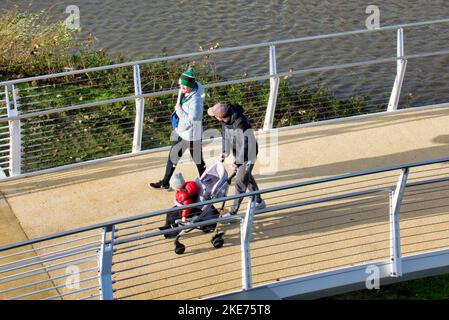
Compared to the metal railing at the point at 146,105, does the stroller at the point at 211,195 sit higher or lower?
lower

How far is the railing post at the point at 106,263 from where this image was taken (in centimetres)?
844

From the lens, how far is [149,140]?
15.0 m

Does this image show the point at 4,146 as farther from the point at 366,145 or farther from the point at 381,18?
the point at 381,18

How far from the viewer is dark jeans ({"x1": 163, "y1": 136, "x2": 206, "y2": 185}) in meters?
11.1

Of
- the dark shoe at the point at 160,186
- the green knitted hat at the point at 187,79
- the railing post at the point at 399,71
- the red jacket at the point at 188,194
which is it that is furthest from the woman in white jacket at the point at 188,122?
the railing post at the point at 399,71

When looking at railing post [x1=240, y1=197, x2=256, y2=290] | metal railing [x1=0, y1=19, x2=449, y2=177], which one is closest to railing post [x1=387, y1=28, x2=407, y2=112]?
metal railing [x1=0, y1=19, x2=449, y2=177]

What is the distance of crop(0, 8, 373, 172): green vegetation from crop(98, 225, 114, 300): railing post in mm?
4880

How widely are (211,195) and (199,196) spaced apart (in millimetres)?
235

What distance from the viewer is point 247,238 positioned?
8.91 metres

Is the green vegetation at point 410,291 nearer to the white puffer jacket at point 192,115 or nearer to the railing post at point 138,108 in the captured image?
the white puffer jacket at point 192,115

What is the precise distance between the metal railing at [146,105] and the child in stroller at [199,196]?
2.01 meters

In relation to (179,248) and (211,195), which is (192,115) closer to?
(211,195)

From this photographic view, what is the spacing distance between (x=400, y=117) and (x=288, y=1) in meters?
10.7

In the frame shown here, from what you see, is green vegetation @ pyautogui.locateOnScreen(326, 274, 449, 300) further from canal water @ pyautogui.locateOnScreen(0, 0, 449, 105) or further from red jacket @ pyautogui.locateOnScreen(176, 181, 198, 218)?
canal water @ pyautogui.locateOnScreen(0, 0, 449, 105)
